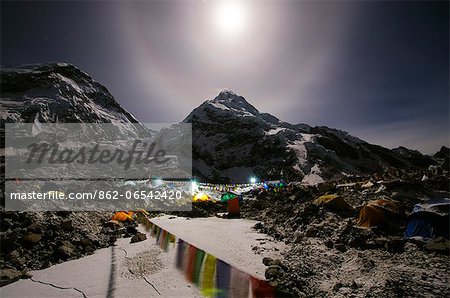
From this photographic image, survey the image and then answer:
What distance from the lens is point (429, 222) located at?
744 cm

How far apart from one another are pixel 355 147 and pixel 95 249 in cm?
11082

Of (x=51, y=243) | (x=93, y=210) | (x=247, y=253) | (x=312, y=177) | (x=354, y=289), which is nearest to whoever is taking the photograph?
(x=354, y=289)

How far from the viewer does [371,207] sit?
9.09m

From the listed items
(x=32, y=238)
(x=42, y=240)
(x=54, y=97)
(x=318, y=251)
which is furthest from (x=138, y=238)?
(x=54, y=97)

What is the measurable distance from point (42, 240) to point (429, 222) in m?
13.6

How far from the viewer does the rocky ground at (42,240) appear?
7863 millimetres

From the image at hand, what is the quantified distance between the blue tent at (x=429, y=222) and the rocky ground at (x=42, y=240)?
1063 centimetres

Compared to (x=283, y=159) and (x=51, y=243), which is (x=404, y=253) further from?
(x=283, y=159)

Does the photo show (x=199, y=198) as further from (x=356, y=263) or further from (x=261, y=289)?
(x=261, y=289)

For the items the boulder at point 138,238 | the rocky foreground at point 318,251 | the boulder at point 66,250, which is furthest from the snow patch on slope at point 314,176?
the boulder at point 66,250

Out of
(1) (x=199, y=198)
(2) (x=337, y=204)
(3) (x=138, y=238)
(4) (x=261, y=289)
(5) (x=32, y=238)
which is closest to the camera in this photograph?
(4) (x=261, y=289)

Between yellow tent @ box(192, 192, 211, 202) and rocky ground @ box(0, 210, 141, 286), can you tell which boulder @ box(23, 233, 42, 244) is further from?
yellow tent @ box(192, 192, 211, 202)

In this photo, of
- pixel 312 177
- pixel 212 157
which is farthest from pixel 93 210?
pixel 212 157

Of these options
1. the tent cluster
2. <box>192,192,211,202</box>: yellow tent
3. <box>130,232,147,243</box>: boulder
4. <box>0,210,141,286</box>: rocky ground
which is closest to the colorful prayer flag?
the tent cluster
